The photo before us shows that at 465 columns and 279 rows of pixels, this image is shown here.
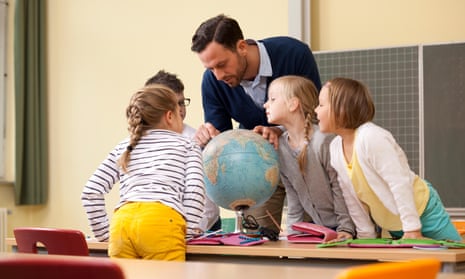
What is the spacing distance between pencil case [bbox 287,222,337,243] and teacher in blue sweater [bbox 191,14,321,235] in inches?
17.3

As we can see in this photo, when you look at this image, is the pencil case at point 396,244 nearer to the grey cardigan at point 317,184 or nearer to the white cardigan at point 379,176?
the white cardigan at point 379,176

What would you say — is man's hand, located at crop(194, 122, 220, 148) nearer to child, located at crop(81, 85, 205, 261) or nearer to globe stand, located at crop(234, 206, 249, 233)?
child, located at crop(81, 85, 205, 261)

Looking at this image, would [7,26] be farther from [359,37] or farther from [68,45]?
[359,37]

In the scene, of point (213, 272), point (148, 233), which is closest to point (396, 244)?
point (148, 233)

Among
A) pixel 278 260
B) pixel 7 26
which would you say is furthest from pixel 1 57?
pixel 278 260

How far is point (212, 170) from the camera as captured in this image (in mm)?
3158

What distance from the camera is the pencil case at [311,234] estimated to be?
9.52 feet

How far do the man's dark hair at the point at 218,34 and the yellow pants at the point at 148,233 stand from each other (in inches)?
34.4

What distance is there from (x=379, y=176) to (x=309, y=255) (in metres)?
0.48

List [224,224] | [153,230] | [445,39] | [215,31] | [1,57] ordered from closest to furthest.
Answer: [153,230], [215,31], [224,224], [445,39], [1,57]

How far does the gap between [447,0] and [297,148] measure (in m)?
2.88

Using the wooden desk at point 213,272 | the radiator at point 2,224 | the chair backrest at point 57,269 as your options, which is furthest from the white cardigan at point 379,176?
the radiator at point 2,224

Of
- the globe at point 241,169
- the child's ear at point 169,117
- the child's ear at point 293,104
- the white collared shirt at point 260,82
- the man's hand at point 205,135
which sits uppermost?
the white collared shirt at point 260,82

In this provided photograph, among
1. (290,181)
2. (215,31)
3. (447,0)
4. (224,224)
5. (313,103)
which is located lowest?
(224,224)
